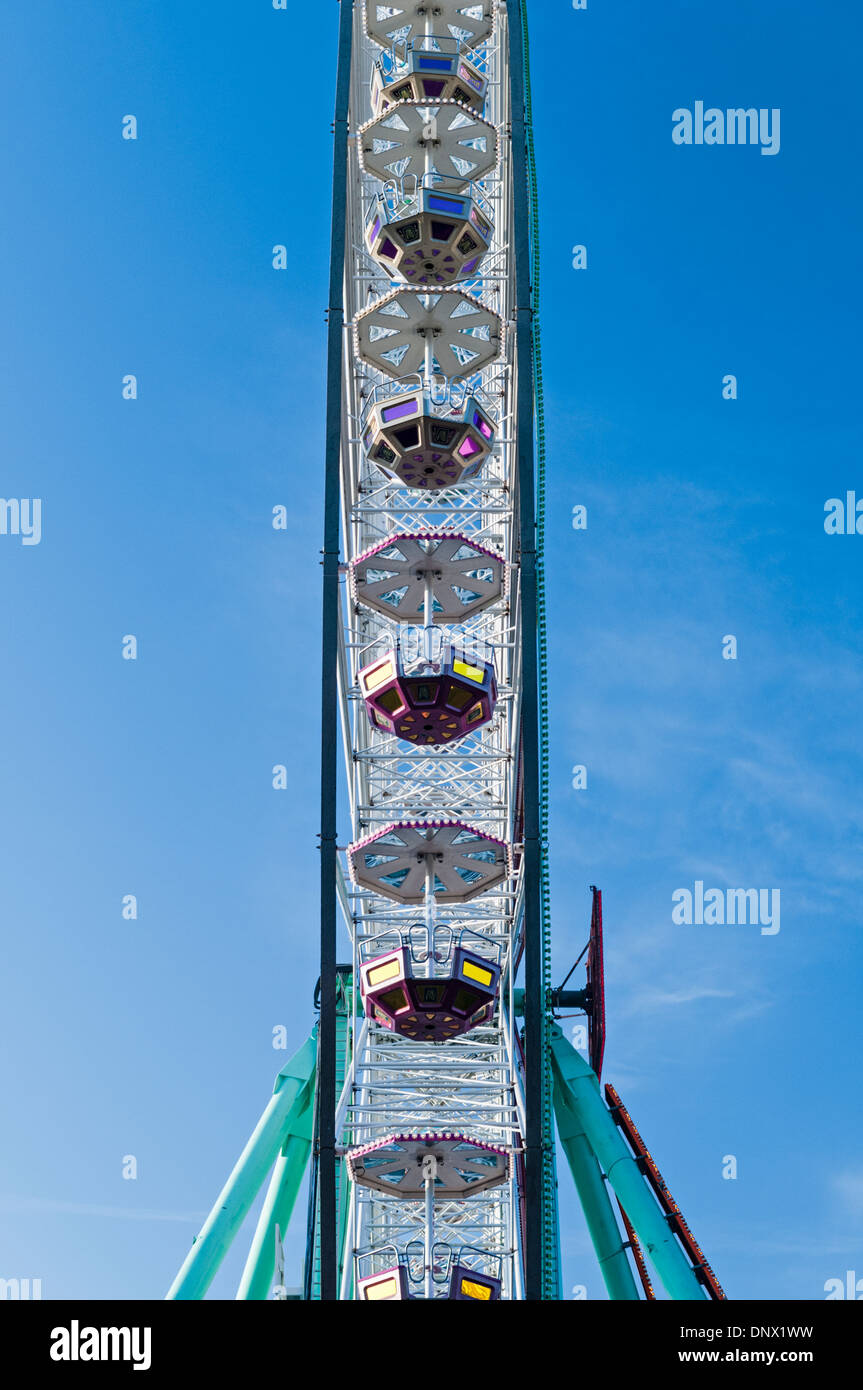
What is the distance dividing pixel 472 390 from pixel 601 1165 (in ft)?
45.1

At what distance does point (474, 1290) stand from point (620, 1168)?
5.68 metres

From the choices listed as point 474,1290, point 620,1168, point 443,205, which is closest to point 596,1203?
point 620,1168

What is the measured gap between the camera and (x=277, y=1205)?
30344mm

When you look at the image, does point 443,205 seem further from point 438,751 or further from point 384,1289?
point 384,1289

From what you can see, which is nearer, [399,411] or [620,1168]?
[399,411]

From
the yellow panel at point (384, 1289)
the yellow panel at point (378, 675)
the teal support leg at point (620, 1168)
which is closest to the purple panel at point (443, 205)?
the yellow panel at point (378, 675)

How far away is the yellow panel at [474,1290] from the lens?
24938mm

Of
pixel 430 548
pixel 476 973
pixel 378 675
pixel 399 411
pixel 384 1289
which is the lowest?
pixel 384 1289

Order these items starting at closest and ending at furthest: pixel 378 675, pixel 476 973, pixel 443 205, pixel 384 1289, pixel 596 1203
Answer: pixel 384 1289
pixel 476 973
pixel 378 675
pixel 443 205
pixel 596 1203

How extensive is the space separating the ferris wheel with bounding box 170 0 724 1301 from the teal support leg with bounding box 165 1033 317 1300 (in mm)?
52

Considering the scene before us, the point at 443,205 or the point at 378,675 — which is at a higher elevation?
the point at 443,205

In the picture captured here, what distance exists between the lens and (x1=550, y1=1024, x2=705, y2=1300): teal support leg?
27984 millimetres

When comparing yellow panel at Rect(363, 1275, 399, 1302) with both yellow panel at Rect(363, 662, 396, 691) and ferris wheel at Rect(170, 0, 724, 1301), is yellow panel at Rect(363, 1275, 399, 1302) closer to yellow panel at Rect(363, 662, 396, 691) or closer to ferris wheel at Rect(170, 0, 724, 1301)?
ferris wheel at Rect(170, 0, 724, 1301)
